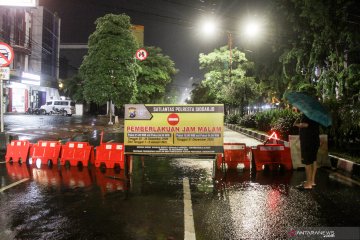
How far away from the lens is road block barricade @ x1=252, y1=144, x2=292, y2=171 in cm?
1015

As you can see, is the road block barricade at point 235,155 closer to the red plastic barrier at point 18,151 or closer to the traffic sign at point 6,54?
the red plastic barrier at point 18,151

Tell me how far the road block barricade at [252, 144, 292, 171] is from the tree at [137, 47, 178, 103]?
36.1 meters

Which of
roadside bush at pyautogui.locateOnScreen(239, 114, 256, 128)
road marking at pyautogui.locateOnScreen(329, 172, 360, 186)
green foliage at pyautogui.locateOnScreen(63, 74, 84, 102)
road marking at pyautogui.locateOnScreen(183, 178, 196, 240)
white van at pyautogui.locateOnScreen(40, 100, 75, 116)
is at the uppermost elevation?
green foliage at pyautogui.locateOnScreen(63, 74, 84, 102)

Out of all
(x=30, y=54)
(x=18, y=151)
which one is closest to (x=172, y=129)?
(x=18, y=151)

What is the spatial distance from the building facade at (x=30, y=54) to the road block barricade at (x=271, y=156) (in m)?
38.4

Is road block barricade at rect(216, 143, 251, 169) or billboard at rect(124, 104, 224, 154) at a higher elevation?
billboard at rect(124, 104, 224, 154)

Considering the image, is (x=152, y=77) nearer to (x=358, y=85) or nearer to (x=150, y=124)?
(x=358, y=85)

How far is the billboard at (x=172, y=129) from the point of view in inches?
332

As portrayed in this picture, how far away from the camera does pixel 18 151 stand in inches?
432

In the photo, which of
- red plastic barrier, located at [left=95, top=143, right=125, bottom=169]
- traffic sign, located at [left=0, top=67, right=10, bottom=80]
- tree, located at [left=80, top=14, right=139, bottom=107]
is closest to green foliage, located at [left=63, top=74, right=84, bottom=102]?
tree, located at [left=80, top=14, right=139, bottom=107]

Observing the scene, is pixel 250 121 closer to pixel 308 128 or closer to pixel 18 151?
pixel 18 151

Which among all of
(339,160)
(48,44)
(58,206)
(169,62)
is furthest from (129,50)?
(48,44)

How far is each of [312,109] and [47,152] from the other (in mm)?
7146

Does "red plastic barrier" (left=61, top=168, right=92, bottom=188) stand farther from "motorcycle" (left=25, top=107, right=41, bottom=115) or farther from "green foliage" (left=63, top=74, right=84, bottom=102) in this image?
"green foliage" (left=63, top=74, right=84, bottom=102)
